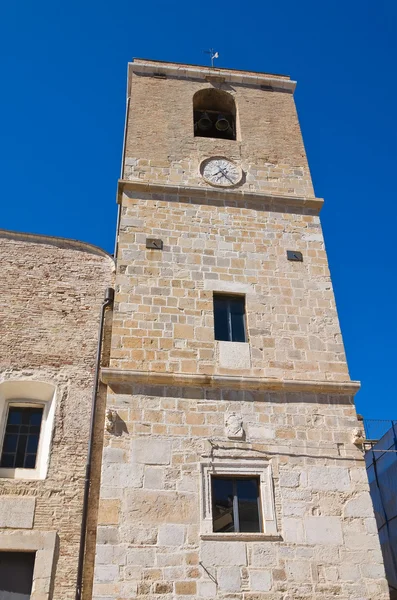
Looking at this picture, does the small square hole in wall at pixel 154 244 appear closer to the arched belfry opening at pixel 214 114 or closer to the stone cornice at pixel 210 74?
the arched belfry opening at pixel 214 114

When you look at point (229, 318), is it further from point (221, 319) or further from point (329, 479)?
point (329, 479)

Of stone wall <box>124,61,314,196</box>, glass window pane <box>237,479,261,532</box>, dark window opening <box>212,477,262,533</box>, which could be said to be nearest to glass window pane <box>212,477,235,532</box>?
dark window opening <box>212,477,262,533</box>

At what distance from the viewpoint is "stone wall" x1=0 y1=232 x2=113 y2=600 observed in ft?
22.9

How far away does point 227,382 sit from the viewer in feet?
25.5

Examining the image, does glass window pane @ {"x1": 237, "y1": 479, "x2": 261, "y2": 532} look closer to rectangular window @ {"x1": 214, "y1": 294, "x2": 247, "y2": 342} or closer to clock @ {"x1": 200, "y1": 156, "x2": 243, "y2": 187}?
rectangular window @ {"x1": 214, "y1": 294, "x2": 247, "y2": 342}

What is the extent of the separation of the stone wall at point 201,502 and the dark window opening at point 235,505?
19 centimetres

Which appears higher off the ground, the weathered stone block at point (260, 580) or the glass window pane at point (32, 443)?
the glass window pane at point (32, 443)

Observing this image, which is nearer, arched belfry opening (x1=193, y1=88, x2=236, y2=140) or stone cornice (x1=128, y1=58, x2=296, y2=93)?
arched belfry opening (x1=193, y1=88, x2=236, y2=140)

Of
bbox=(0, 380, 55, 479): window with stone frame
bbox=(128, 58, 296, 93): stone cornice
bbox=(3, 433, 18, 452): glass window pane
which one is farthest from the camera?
bbox=(128, 58, 296, 93): stone cornice

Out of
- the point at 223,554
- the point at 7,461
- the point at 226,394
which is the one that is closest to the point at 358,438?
the point at 226,394

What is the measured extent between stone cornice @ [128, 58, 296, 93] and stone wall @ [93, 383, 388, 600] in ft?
25.9

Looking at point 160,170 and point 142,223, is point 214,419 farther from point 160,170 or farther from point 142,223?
point 160,170

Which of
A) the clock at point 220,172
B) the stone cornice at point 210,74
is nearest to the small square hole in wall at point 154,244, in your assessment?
the clock at point 220,172

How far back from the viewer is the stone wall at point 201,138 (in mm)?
10430
